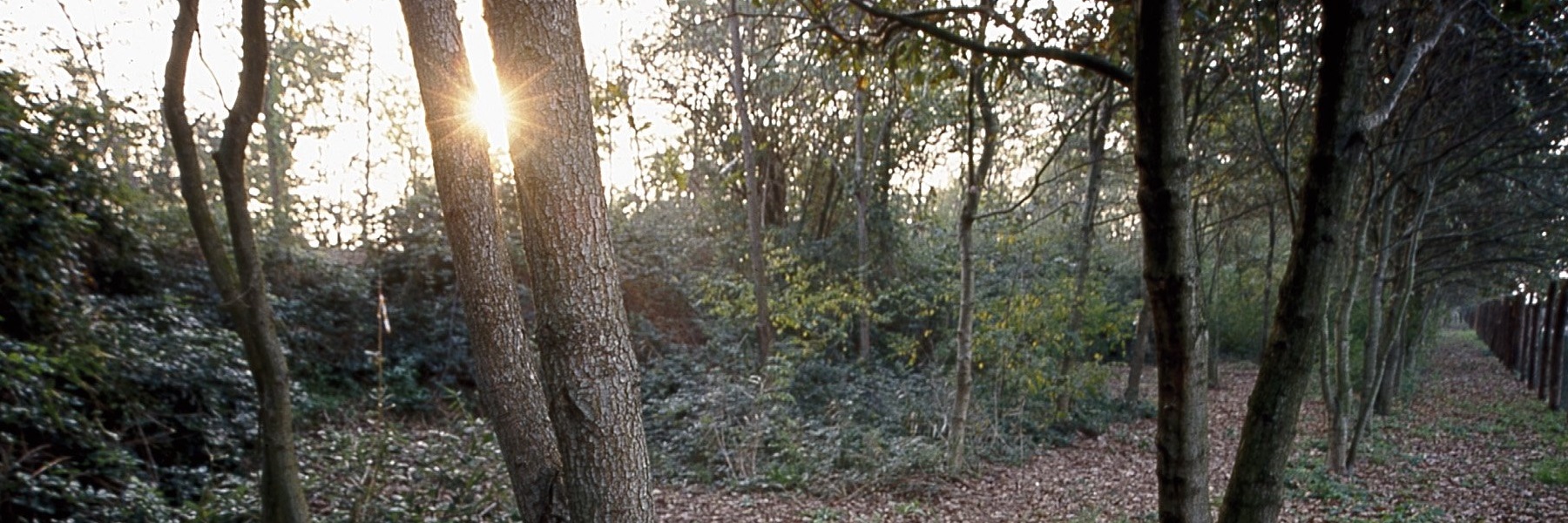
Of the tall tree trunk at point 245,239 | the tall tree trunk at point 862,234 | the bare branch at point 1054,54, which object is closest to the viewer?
the bare branch at point 1054,54

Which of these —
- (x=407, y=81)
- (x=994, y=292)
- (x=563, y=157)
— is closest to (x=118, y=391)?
(x=563, y=157)

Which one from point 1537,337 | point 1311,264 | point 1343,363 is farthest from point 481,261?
point 1537,337

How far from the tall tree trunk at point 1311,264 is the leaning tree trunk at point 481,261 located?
2.69 meters

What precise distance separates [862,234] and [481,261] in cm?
1037

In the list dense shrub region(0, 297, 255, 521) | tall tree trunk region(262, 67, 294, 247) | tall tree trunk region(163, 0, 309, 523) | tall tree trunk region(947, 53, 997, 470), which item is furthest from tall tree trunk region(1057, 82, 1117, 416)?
tall tree trunk region(262, 67, 294, 247)

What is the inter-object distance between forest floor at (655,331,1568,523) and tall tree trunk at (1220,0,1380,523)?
4.69 meters

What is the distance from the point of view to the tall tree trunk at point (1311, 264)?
6.49 feet

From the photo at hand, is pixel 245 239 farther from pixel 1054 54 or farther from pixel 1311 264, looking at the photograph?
pixel 1311 264

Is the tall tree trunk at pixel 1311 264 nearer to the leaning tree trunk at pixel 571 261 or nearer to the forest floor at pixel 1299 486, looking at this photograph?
the leaning tree trunk at pixel 571 261

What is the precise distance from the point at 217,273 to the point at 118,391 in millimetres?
2695

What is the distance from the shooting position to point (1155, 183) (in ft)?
6.86

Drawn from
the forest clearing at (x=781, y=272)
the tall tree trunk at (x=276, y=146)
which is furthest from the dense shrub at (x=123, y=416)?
the tall tree trunk at (x=276, y=146)

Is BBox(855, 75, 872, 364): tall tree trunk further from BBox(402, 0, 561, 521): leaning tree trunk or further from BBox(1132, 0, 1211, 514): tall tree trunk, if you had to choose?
BBox(1132, 0, 1211, 514): tall tree trunk

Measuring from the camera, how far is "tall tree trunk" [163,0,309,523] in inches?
159
